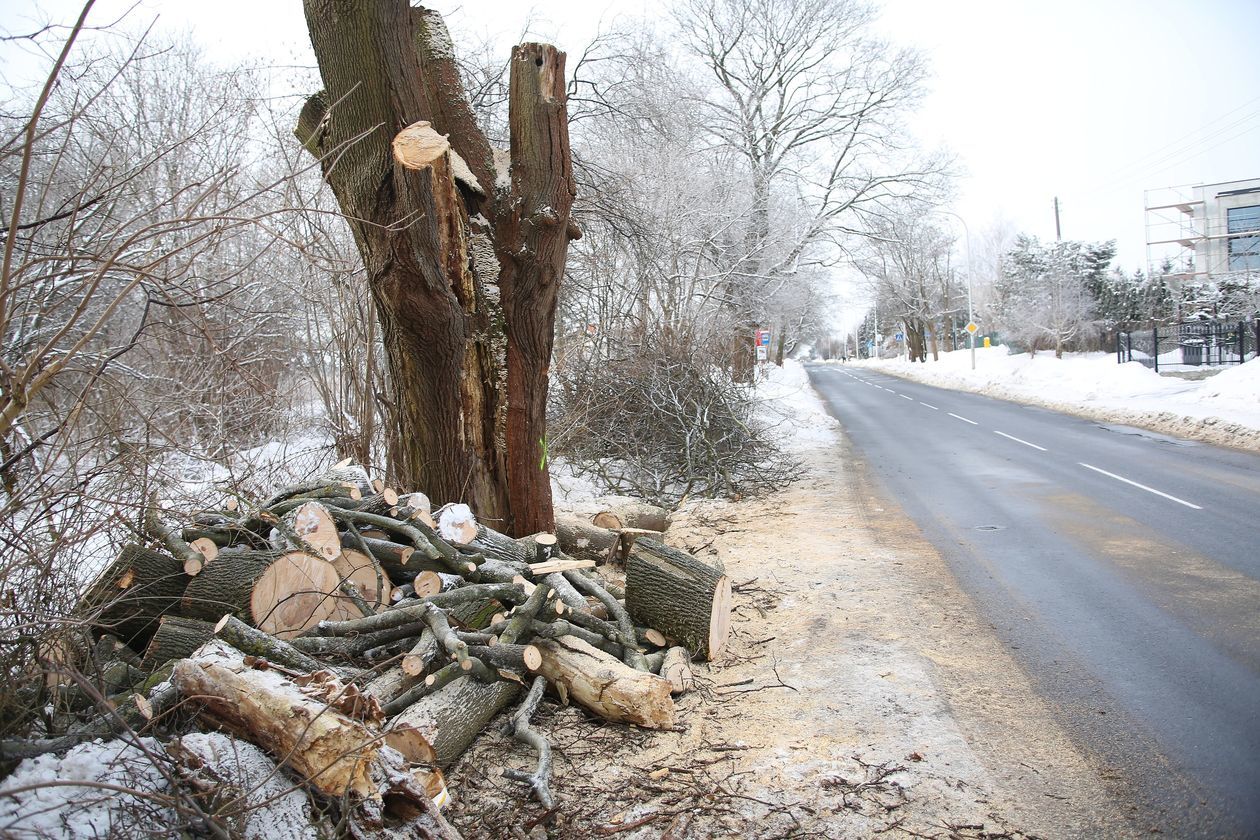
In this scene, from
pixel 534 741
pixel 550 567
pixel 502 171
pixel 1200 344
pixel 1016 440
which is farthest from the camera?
pixel 1200 344

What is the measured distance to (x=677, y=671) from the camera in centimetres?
456

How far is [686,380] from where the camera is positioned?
40.8 feet

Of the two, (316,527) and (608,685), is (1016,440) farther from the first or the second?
(316,527)

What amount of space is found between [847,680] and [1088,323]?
4430 centimetres

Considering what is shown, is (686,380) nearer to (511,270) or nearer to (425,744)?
(511,270)

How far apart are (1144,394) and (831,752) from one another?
21.7 meters

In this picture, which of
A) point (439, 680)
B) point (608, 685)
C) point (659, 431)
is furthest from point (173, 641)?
point (659, 431)

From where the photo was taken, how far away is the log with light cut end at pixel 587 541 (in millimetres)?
7094

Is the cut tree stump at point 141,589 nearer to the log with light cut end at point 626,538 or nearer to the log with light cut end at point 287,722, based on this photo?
the log with light cut end at point 287,722

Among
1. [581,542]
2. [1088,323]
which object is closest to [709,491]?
[581,542]

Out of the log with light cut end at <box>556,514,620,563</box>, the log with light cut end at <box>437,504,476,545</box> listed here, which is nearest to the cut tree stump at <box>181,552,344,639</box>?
the log with light cut end at <box>437,504,476,545</box>

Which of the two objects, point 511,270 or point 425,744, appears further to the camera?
point 511,270

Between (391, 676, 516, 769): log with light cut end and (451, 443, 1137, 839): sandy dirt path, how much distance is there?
12cm

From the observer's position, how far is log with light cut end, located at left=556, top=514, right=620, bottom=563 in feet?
23.3
